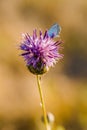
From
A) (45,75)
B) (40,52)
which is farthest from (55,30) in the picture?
(45,75)

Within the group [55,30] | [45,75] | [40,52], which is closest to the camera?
[55,30]

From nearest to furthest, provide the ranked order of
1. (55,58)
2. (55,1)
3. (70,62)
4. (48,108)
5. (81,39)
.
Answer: (55,58)
(48,108)
(70,62)
(81,39)
(55,1)

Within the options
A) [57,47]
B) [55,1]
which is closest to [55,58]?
[57,47]

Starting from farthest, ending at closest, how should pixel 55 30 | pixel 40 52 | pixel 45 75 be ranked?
1. pixel 45 75
2. pixel 40 52
3. pixel 55 30

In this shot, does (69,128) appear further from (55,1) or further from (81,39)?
(55,1)

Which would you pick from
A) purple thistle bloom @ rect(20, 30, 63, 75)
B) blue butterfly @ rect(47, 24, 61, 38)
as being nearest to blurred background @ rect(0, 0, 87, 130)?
purple thistle bloom @ rect(20, 30, 63, 75)

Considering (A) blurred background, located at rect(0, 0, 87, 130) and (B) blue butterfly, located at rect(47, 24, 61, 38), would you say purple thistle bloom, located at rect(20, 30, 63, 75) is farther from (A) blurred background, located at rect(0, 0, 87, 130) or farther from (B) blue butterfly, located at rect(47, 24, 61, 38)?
(A) blurred background, located at rect(0, 0, 87, 130)

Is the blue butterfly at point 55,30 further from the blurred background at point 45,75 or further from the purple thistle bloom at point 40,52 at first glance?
the blurred background at point 45,75

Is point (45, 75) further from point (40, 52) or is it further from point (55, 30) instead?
point (55, 30)
